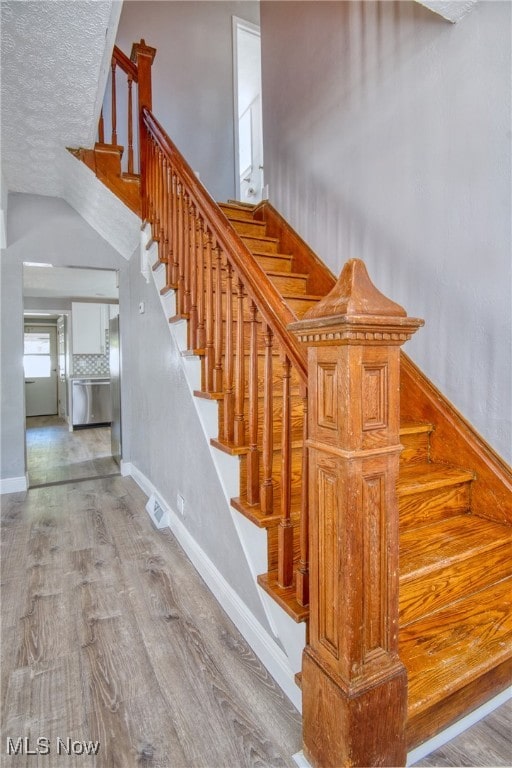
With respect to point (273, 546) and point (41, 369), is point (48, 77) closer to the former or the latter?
point (273, 546)

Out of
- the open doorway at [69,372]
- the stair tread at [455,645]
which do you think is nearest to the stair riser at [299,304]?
the stair tread at [455,645]

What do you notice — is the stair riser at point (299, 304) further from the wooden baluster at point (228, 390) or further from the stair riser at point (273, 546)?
the stair riser at point (273, 546)

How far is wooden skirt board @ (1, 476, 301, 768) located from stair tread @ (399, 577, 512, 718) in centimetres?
39

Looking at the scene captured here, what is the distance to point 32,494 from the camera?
3.37m

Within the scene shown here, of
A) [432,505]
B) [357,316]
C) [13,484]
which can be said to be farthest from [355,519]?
[13,484]

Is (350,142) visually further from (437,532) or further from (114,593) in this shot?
(114,593)

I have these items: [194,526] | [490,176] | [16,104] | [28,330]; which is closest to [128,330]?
[16,104]

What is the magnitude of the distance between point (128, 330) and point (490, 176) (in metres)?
2.97

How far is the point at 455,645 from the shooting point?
4.06 feet

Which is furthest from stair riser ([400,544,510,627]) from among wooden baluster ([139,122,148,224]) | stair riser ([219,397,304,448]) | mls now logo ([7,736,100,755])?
wooden baluster ([139,122,148,224])

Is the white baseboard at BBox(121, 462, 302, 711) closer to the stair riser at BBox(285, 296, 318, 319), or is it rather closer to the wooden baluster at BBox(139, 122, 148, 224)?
the stair riser at BBox(285, 296, 318, 319)

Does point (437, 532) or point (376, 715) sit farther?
point (437, 532)

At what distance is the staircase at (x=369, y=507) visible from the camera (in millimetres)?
966

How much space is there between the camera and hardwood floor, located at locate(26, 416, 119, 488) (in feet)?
13.1
